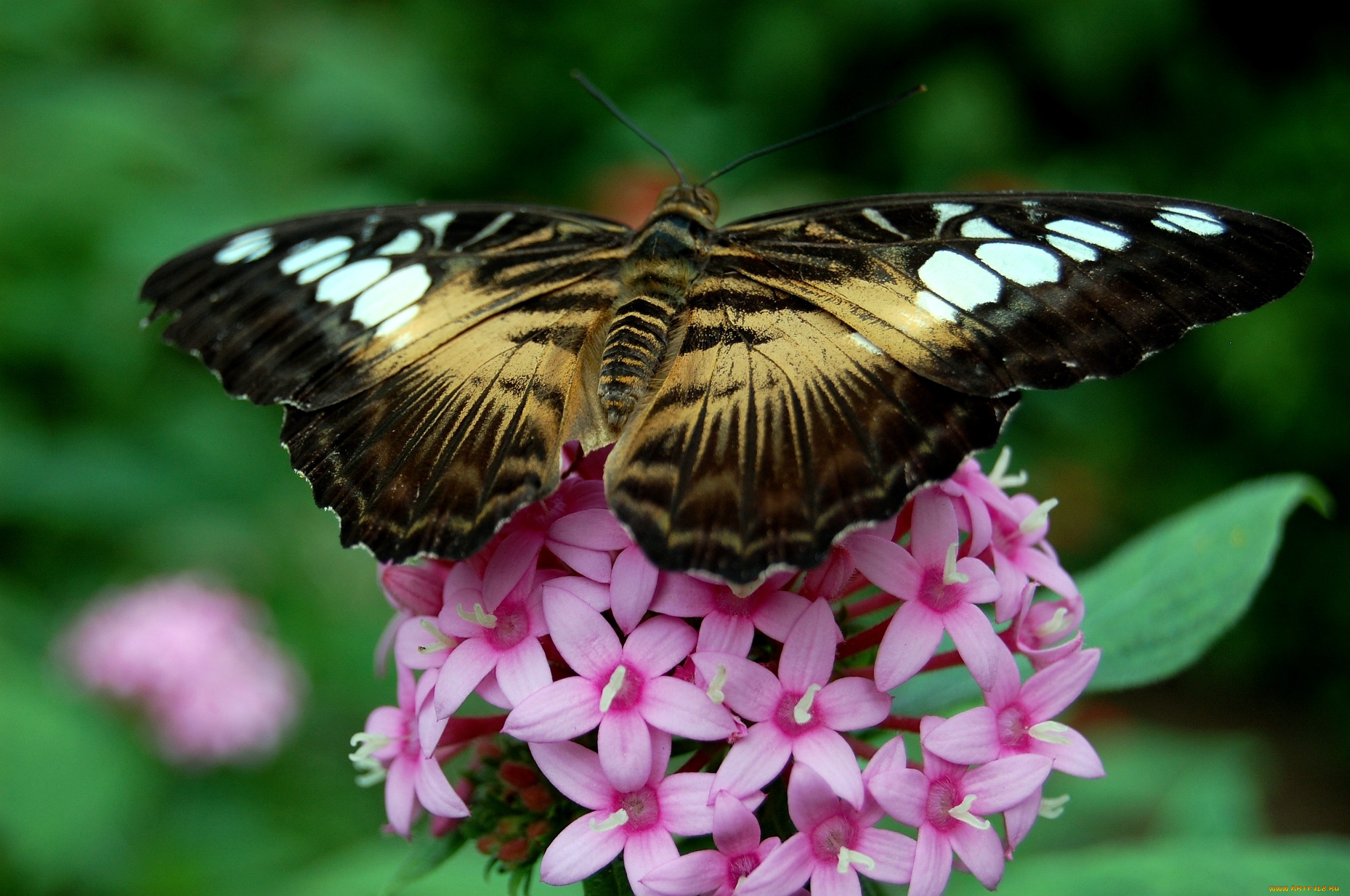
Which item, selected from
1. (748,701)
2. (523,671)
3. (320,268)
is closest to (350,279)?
(320,268)

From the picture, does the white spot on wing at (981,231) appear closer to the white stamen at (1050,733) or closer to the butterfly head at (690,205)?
the butterfly head at (690,205)

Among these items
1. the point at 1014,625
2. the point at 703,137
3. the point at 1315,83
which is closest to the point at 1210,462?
the point at 1315,83

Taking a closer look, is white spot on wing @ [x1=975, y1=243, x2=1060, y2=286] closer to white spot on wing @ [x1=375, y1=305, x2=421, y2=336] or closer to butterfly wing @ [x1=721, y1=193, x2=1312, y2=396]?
butterfly wing @ [x1=721, y1=193, x2=1312, y2=396]

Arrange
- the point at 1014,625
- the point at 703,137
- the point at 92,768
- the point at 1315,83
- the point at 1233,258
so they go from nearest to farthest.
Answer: the point at 1233,258 → the point at 1014,625 → the point at 92,768 → the point at 1315,83 → the point at 703,137

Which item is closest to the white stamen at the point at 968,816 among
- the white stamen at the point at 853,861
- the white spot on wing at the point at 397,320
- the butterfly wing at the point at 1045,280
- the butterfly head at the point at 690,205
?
the white stamen at the point at 853,861

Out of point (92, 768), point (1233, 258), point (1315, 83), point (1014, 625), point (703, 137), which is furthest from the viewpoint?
point (703, 137)

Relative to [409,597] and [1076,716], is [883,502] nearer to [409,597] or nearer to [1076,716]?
[409,597]
